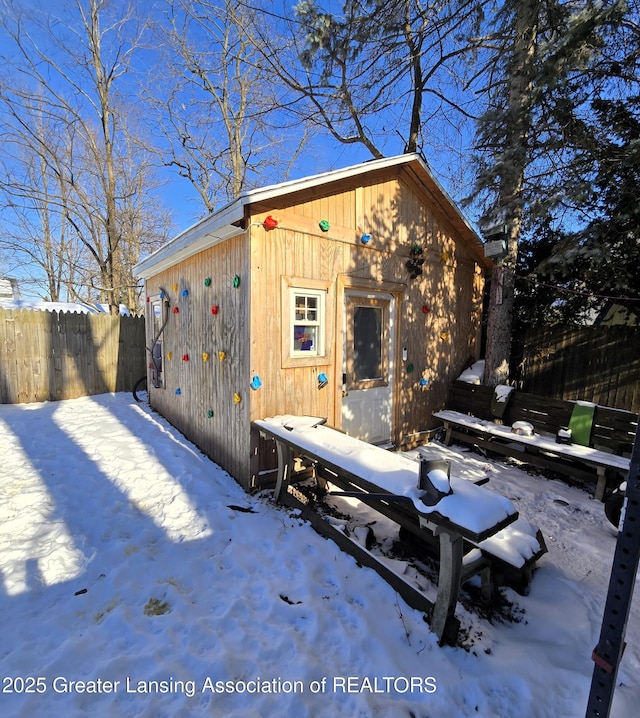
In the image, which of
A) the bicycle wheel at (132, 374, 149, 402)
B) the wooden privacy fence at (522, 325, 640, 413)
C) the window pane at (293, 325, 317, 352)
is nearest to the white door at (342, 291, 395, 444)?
the window pane at (293, 325, 317, 352)

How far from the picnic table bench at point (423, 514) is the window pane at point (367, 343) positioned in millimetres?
1439

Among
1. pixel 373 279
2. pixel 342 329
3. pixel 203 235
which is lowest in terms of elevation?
pixel 342 329

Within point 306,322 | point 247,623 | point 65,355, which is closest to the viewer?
point 247,623

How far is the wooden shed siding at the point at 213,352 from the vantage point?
4.00 m

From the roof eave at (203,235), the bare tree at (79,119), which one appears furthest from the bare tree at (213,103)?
A: the roof eave at (203,235)

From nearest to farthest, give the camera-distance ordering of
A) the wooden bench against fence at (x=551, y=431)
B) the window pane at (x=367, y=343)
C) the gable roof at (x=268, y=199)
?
→ the gable roof at (x=268, y=199)
the wooden bench against fence at (x=551, y=431)
the window pane at (x=367, y=343)

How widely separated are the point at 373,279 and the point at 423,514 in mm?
3429

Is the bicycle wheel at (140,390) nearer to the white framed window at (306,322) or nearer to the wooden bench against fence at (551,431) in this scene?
the white framed window at (306,322)

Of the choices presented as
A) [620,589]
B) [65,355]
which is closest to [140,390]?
[65,355]

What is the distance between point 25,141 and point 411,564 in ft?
51.9

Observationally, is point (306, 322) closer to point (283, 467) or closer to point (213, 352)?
point (213, 352)

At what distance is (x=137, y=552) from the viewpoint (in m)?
2.93

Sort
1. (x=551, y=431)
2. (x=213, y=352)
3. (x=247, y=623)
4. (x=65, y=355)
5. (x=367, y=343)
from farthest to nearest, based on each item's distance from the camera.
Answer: (x=65, y=355)
(x=367, y=343)
(x=551, y=431)
(x=213, y=352)
(x=247, y=623)

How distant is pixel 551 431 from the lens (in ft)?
15.8
